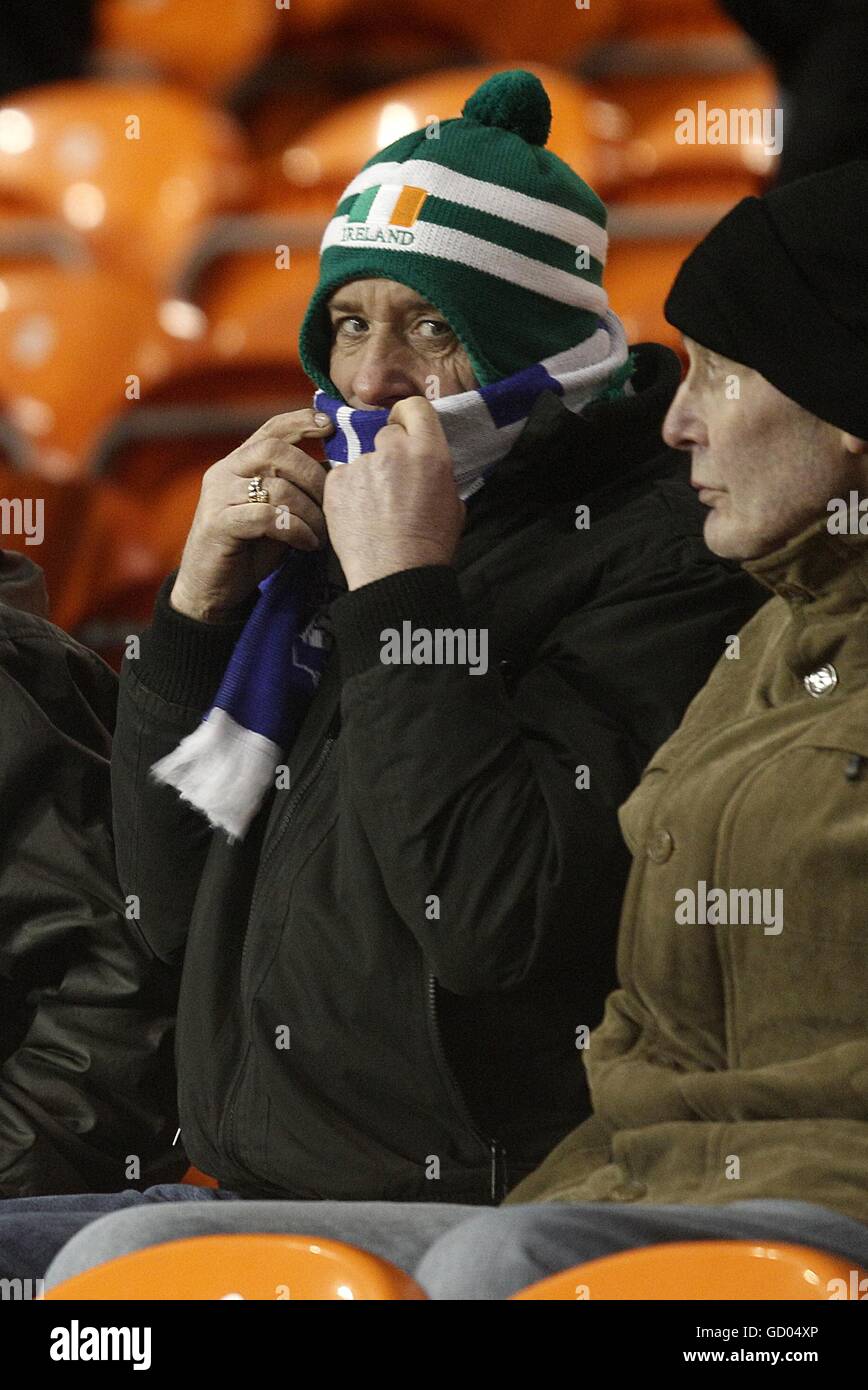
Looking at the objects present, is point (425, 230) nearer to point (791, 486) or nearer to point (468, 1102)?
point (791, 486)

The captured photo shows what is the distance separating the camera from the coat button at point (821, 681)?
1.35 metres

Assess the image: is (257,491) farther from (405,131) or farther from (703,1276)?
(405,131)

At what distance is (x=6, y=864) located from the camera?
187cm

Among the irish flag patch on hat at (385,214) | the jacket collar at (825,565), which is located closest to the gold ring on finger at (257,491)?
the irish flag patch on hat at (385,214)

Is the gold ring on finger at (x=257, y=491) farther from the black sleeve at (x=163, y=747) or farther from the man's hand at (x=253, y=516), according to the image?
the black sleeve at (x=163, y=747)

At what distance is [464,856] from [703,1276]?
0.41 m

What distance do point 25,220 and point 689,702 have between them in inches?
72.6

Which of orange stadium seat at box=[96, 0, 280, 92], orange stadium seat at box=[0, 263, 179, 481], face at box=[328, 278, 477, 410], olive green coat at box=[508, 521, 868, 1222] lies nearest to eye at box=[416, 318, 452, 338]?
face at box=[328, 278, 477, 410]

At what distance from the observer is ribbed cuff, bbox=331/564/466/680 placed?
147 centimetres

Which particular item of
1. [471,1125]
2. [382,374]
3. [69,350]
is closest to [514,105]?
[382,374]

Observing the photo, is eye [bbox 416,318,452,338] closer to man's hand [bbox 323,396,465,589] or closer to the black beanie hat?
man's hand [bbox 323,396,465,589]

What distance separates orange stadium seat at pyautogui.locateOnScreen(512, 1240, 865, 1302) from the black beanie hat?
20.8 inches

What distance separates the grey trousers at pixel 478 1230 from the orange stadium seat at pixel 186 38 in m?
2.13
